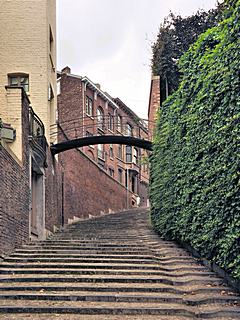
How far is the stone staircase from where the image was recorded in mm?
7402

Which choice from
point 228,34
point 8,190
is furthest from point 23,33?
point 228,34

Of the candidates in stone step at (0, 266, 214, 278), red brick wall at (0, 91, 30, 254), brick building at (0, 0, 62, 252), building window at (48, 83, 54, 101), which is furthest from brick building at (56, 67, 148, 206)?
stone step at (0, 266, 214, 278)

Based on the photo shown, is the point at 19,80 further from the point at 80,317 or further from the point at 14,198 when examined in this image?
the point at 80,317

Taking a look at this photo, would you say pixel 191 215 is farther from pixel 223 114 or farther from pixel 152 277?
pixel 223 114

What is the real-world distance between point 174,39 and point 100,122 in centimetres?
1676

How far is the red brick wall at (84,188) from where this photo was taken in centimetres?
2367

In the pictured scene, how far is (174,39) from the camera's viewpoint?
72.7ft

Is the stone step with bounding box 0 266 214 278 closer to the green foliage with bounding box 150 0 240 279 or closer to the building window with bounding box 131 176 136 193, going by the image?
the green foliage with bounding box 150 0 240 279

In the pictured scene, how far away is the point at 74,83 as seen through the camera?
3819 cm

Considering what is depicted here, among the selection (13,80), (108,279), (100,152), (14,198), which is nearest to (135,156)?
(100,152)

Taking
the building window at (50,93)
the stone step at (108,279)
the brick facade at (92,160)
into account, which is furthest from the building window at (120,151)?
the stone step at (108,279)

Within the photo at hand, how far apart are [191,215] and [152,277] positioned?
5.68 ft

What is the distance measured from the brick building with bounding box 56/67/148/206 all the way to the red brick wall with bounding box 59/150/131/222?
5.62 ft

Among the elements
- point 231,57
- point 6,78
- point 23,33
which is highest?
point 23,33
